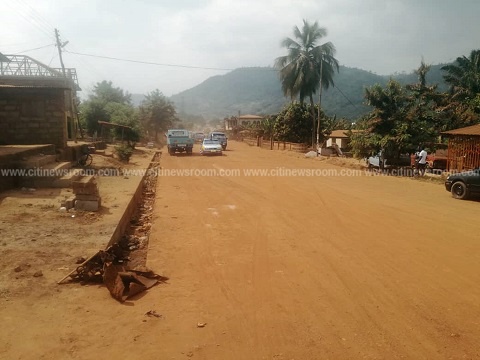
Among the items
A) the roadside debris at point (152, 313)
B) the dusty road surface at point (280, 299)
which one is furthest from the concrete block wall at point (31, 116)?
the roadside debris at point (152, 313)

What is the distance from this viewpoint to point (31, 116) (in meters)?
15.2

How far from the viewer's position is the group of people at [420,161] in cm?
1944

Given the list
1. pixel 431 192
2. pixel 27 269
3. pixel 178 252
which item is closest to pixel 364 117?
pixel 431 192

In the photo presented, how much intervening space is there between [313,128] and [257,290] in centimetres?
3319

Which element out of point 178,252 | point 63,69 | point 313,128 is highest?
point 63,69

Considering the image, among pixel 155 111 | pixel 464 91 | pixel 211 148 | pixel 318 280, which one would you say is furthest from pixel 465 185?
pixel 155 111

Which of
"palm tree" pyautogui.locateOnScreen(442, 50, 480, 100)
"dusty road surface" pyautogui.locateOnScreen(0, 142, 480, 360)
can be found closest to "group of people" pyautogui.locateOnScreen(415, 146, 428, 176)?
"dusty road surface" pyautogui.locateOnScreen(0, 142, 480, 360)

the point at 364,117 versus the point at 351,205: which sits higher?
the point at 364,117

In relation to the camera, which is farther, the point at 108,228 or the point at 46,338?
the point at 108,228

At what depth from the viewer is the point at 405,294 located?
16.7ft

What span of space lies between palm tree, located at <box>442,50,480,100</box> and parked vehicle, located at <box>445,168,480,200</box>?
23.6 m

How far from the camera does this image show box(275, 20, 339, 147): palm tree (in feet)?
120

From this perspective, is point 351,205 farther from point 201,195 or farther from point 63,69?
point 63,69

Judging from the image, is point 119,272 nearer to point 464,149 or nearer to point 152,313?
point 152,313
